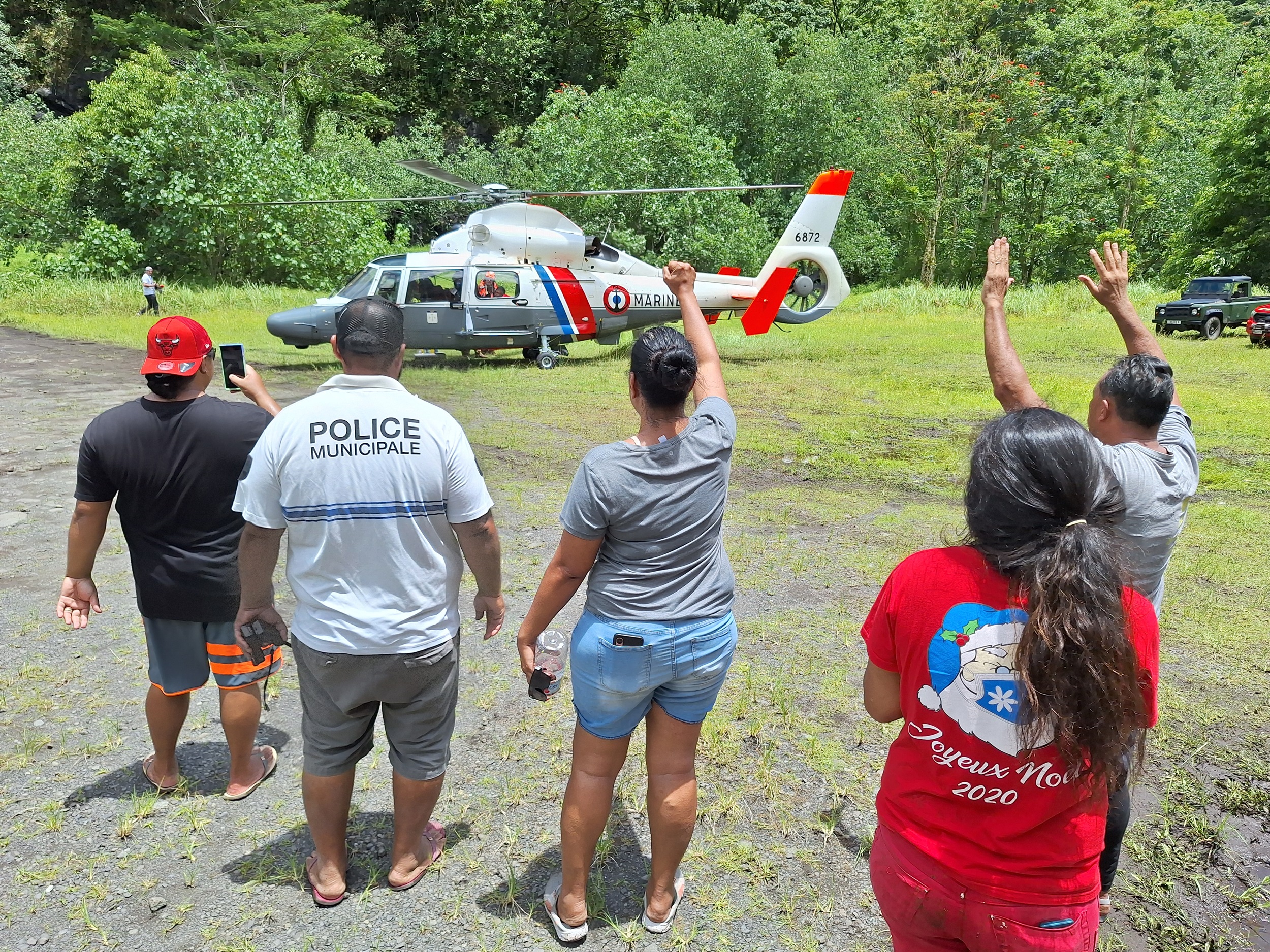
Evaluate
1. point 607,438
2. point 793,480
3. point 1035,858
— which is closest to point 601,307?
point 607,438

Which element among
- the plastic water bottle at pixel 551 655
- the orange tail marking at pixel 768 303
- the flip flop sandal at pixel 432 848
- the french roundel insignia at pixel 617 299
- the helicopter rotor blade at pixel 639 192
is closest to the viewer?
the plastic water bottle at pixel 551 655

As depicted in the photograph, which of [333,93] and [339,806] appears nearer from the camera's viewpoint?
[339,806]

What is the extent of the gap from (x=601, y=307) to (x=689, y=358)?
12106mm

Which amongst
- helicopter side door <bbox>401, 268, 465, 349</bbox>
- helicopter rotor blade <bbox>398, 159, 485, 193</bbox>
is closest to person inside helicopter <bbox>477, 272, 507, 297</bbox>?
helicopter side door <bbox>401, 268, 465, 349</bbox>

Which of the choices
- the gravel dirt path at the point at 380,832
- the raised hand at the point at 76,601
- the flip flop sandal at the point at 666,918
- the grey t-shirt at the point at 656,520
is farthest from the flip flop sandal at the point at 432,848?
the raised hand at the point at 76,601

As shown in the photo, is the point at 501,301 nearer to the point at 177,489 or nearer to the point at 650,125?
the point at 650,125

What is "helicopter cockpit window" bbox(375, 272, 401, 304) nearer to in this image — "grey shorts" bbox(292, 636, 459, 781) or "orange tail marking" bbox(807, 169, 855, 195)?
"orange tail marking" bbox(807, 169, 855, 195)

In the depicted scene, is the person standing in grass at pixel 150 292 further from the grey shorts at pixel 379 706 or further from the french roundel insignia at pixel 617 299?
the grey shorts at pixel 379 706

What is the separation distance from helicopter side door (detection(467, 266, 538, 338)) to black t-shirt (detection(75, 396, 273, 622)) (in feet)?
34.3

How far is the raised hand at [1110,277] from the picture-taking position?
2820 mm

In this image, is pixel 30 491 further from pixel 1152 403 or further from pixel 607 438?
pixel 1152 403

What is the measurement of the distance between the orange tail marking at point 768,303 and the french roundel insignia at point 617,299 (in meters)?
1.98

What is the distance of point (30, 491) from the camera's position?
6.86m

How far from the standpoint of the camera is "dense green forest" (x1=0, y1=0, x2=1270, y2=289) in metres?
22.1
